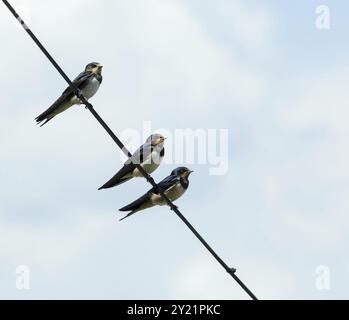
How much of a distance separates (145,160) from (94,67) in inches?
75.4

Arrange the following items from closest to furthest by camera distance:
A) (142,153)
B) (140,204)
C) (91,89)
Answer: (140,204), (142,153), (91,89)

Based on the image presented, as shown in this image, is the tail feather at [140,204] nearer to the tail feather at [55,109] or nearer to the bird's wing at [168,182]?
the bird's wing at [168,182]

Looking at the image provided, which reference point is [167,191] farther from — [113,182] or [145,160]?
[113,182]

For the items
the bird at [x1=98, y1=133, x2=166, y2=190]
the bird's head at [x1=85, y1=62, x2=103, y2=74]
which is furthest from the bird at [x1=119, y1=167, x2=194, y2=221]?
the bird's head at [x1=85, y1=62, x2=103, y2=74]

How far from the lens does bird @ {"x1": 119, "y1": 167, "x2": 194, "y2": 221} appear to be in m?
10.0

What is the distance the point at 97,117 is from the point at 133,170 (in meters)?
2.59

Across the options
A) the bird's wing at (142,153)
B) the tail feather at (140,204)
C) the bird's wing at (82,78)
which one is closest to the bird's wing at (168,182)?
the bird's wing at (142,153)

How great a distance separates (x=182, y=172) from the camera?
1084 centimetres

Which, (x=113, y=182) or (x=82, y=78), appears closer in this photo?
(x=113, y=182)

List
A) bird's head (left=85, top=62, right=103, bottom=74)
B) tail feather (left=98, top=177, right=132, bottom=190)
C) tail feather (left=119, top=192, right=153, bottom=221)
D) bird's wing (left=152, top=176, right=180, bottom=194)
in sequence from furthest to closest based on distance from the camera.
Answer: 1. bird's head (left=85, top=62, right=103, bottom=74)
2. bird's wing (left=152, top=176, right=180, bottom=194)
3. tail feather (left=119, top=192, right=153, bottom=221)
4. tail feather (left=98, top=177, right=132, bottom=190)

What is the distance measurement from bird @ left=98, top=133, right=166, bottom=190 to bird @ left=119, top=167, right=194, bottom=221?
222mm

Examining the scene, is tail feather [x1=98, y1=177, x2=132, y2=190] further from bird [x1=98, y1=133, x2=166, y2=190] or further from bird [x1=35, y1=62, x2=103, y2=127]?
bird [x1=35, y1=62, x2=103, y2=127]

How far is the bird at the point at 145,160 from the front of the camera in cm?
991

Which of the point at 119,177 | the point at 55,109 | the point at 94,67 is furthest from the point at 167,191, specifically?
the point at 94,67
